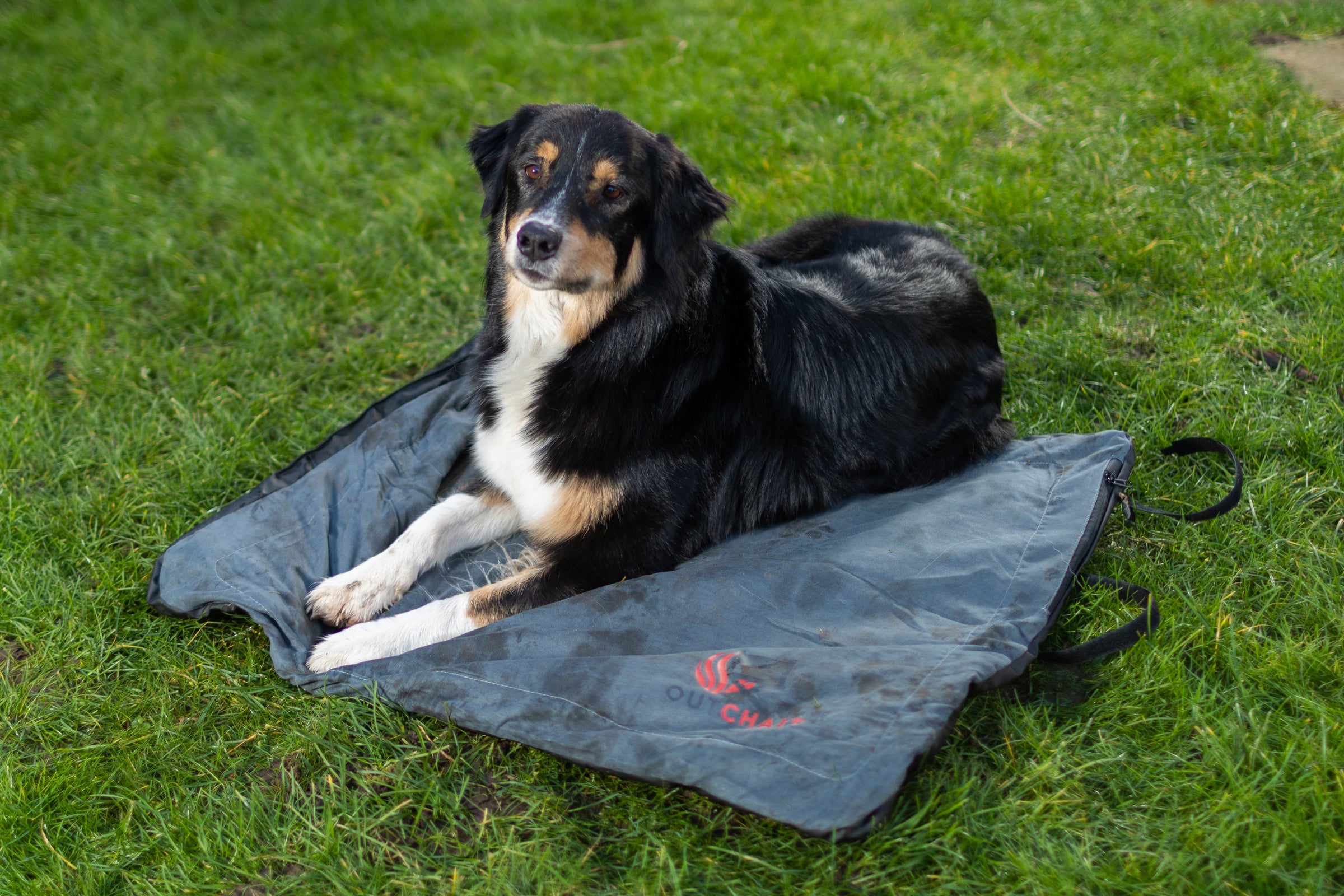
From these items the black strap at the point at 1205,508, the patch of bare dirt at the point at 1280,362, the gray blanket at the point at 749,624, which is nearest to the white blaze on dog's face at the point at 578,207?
the gray blanket at the point at 749,624

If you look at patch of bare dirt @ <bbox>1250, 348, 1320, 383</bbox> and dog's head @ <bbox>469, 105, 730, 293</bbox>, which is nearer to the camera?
dog's head @ <bbox>469, 105, 730, 293</bbox>

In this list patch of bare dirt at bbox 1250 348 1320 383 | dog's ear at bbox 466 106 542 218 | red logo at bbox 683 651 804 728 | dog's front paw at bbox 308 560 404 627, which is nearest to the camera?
red logo at bbox 683 651 804 728

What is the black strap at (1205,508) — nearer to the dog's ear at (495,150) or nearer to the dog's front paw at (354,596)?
the dog's ear at (495,150)

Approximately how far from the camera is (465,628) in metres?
2.93

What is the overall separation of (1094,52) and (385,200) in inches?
189

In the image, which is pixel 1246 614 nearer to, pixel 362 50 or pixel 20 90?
pixel 362 50

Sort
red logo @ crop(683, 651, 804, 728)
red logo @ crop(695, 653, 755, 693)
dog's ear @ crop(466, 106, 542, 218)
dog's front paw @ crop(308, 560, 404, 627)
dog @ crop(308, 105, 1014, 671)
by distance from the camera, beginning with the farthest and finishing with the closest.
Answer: dog's ear @ crop(466, 106, 542, 218) < dog's front paw @ crop(308, 560, 404, 627) < dog @ crop(308, 105, 1014, 671) < red logo @ crop(695, 653, 755, 693) < red logo @ crop(683, 651, 804, 728)

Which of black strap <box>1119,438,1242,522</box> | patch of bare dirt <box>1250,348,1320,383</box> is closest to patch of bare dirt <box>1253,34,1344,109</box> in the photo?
patch of bare dirt <box>1250,348,1320,383</box>

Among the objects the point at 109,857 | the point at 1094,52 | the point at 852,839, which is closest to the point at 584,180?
the point at 852,839

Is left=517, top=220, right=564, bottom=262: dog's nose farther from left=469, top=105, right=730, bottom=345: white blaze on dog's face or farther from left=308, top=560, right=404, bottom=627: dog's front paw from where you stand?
left=308, top=560, right=404, bottom=627: dog's front paw

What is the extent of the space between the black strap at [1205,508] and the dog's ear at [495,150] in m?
2.38

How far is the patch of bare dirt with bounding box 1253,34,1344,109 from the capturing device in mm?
5535

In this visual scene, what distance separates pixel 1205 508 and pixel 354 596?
293 cm

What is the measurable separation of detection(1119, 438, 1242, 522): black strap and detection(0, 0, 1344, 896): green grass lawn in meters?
0.06
